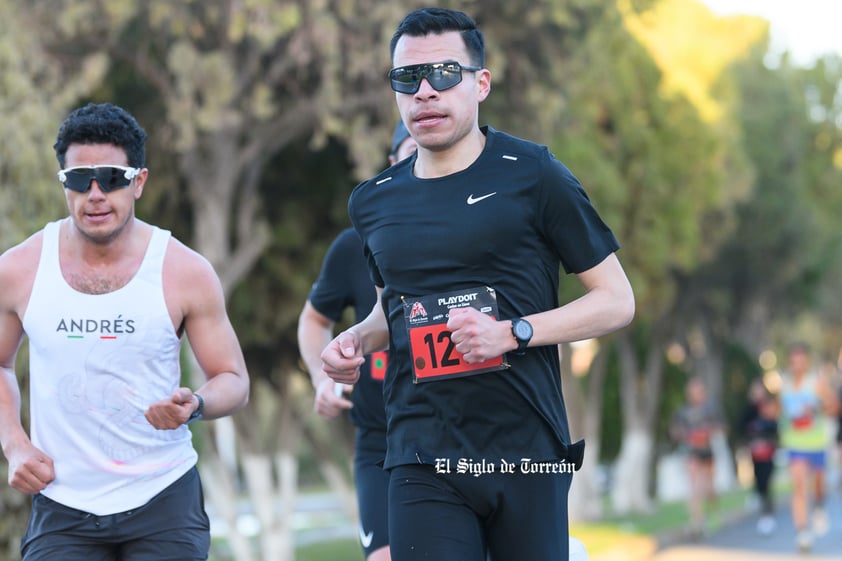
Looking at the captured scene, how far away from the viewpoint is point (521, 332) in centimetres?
391

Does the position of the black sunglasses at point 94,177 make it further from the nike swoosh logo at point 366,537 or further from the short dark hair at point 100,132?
the nike swoosh logo at point 366,537

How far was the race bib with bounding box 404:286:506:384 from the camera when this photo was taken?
4.01m

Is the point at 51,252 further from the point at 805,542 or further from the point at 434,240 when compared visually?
the point at 805,542

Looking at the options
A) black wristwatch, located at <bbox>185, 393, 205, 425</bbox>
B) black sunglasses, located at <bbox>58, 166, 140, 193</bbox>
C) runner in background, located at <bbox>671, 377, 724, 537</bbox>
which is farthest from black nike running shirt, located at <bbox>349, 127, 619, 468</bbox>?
runner in background, located at <bbox>671, 377, 724, 537</bbox>

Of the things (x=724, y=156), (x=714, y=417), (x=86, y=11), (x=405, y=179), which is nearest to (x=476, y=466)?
(x=405, y=179)

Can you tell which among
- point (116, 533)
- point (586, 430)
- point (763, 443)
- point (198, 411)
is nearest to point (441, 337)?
point (198, 411)

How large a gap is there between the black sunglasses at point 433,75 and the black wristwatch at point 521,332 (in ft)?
2.39

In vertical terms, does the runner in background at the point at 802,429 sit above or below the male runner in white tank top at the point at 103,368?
below

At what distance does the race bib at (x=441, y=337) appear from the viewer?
158 inches

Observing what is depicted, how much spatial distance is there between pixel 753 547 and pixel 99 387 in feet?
44.3

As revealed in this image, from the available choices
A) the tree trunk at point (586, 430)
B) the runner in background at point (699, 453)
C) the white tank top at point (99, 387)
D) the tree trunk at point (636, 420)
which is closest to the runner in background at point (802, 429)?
the runner in background at point (699, 453)

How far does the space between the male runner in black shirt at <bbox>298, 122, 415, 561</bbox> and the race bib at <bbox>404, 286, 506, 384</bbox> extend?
1771 mm

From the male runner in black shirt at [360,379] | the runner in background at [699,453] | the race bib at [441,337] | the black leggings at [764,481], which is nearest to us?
the race bib at [441,337]

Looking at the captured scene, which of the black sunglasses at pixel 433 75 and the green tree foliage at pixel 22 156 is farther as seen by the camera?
the green tree foliage at pixel 22 156
